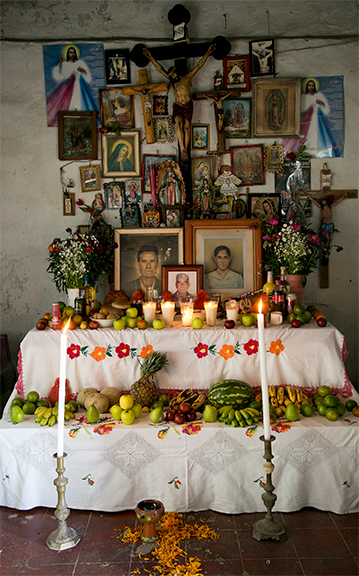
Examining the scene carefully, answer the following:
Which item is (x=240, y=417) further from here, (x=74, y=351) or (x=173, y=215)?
(x=173, y=215)

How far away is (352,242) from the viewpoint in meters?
4.98

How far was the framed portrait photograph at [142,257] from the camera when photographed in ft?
15.4

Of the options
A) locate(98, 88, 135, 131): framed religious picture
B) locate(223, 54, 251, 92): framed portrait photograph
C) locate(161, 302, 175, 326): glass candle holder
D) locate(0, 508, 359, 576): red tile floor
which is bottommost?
locate(0, 508, 359, 576): red tile floor

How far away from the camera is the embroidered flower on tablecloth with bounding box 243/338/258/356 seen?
396 centimetres

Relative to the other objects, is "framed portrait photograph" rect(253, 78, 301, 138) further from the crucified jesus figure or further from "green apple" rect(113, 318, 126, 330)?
"green apple" rect(113, 318, 126, 330)

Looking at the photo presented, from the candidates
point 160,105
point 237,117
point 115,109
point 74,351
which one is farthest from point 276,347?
point 115,109

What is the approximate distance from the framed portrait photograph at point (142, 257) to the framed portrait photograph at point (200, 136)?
1.08 m

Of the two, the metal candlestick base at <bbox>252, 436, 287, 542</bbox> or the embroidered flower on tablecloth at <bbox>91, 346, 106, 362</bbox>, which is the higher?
the embroidered flower on tablecloth at <bbox>91, 346, 106, 362</bbox>

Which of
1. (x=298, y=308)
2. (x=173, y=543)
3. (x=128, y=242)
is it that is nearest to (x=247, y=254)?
(x=298, y=308)

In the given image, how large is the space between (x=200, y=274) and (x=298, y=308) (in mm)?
1049

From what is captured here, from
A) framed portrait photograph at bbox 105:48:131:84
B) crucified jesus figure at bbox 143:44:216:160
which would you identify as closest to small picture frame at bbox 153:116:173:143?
crucified jesus figure at bbox 143:44:216:160

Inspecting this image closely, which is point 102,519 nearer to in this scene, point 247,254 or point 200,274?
point 200,274

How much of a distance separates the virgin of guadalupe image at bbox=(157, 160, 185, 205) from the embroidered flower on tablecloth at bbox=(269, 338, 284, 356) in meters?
1.81

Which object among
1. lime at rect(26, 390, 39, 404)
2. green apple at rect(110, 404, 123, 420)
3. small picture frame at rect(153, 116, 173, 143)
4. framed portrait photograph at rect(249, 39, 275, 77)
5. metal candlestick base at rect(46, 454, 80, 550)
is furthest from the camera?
small picture frame at rect(153, 116, 173, 143)
